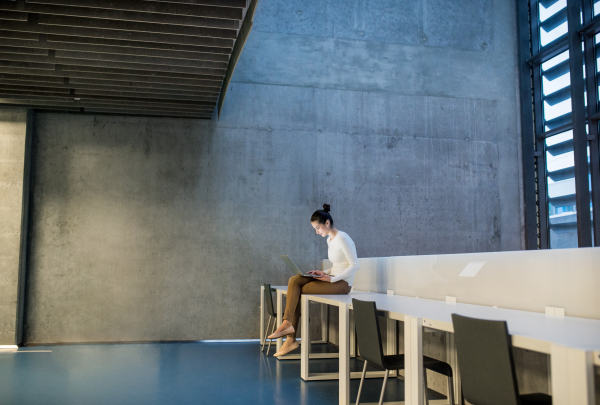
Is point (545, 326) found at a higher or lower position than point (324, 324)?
higher

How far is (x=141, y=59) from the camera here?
16.5 ft

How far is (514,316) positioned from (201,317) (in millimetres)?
4655

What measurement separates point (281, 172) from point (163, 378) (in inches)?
130

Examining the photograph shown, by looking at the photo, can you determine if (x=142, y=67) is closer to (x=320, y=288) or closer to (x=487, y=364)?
(x=320, y=288)

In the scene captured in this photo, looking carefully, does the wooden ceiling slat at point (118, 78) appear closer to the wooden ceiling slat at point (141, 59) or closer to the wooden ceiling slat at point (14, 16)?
the wooden ceiling slat at point (141, 59)

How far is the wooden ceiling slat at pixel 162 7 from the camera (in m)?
4.02

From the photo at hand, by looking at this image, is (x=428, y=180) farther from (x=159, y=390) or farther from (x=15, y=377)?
(x=15, y=377)

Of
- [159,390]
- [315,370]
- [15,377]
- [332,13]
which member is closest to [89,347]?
[15,377]

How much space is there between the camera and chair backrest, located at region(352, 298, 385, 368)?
9.86 feet

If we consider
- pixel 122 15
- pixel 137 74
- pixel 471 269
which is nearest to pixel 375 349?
pixel 471 269

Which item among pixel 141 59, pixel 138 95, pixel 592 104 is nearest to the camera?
pixel 141 59

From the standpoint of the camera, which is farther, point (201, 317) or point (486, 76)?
point (486, 76)

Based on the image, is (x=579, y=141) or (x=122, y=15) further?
(x=579, y=141)

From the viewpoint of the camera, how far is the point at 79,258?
21.4ft
